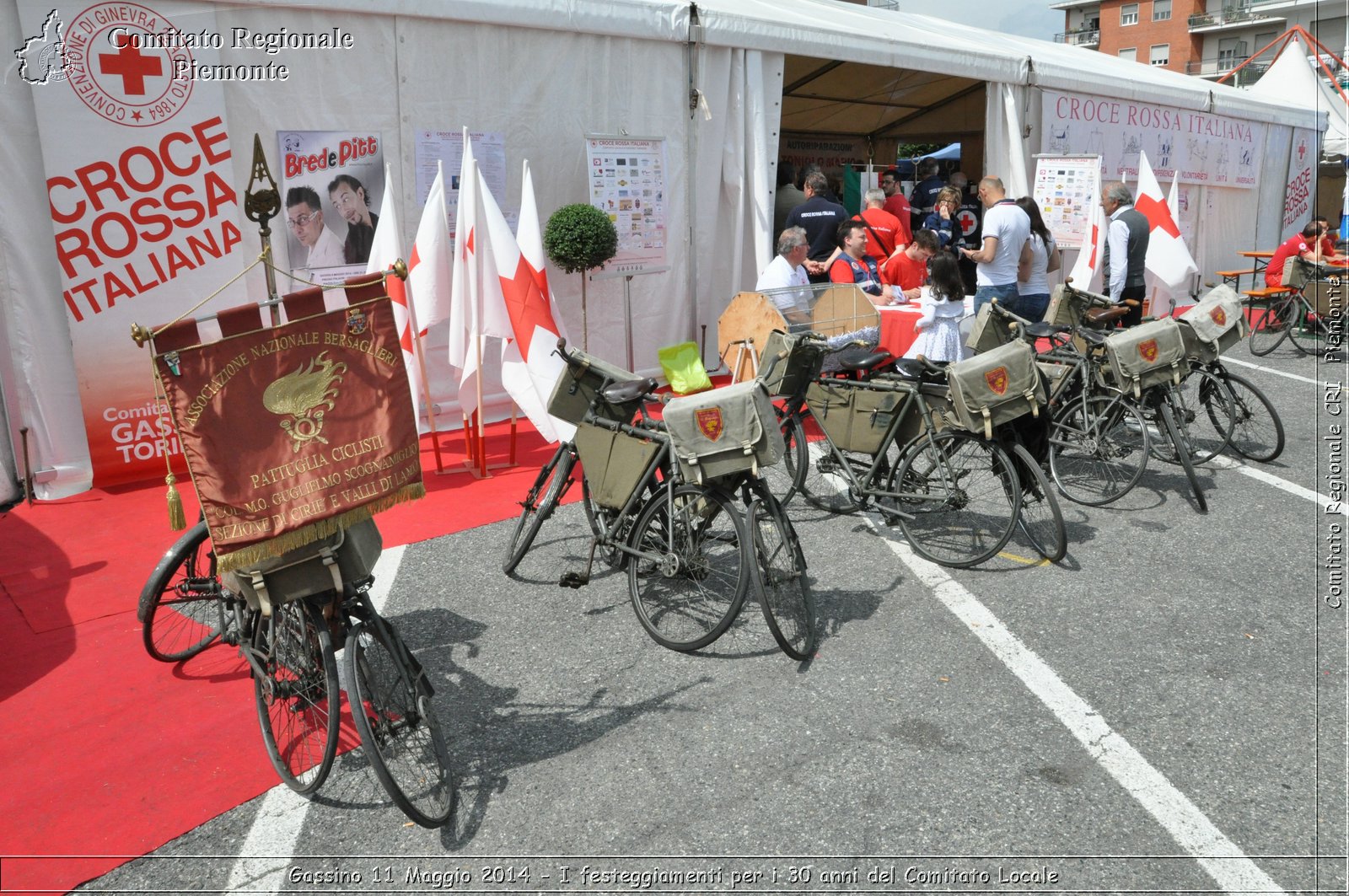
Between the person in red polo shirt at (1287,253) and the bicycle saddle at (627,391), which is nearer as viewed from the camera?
the bicycle saddle at (627,391)

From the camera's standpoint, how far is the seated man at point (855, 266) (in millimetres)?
8086

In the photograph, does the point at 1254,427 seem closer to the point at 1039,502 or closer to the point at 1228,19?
the point at 1039,502

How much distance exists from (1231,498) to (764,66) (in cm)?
579

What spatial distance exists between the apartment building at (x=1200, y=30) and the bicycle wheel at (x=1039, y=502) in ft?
204

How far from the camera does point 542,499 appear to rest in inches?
200

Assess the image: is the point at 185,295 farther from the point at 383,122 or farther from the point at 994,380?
the point at 994,380

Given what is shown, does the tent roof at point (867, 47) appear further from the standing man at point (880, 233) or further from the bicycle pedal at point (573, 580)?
the bicycle pedal at point (573, 580)

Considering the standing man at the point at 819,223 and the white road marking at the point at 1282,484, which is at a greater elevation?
the standing man at the point at 819,223

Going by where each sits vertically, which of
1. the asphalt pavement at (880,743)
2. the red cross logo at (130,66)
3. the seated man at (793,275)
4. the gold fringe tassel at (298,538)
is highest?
the red cross logo at (130,66)

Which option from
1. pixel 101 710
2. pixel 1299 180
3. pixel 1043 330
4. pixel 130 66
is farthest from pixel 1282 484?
pixel 1299 180

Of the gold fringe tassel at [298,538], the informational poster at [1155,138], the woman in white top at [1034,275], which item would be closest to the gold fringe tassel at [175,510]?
the gold fringe tassel at [298,538]

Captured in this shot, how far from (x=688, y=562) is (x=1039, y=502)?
6.77 feet

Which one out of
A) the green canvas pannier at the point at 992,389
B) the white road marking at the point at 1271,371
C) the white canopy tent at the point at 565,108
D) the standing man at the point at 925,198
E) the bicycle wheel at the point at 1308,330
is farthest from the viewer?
the standing man at the point at 925,198

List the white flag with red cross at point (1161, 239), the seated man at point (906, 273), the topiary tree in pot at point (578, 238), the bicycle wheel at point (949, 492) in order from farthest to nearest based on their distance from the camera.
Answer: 1. the white flag with red cross at point (1161, 239)
2. the seated man at point (906, 273)
3. the topiary tree in pot at point (578, 238)
4. the bicycle wheel at point (949, 492)
